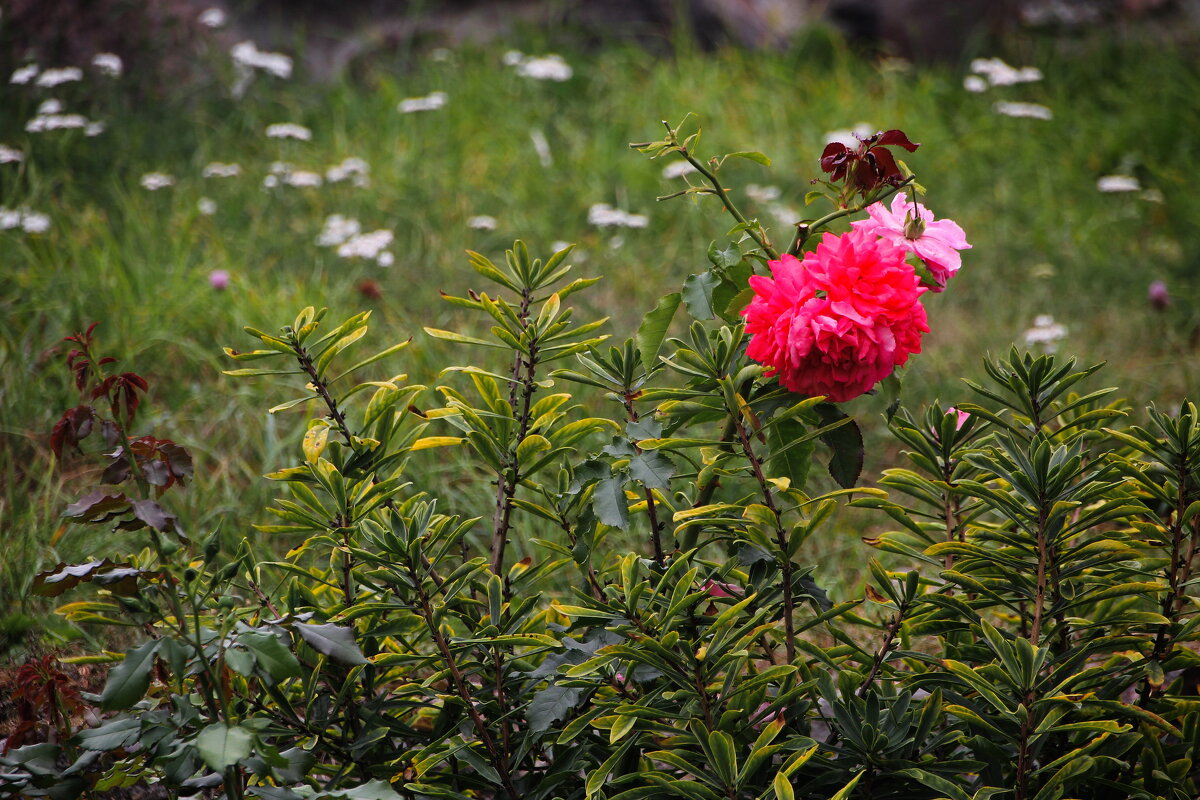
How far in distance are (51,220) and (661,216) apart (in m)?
2.20

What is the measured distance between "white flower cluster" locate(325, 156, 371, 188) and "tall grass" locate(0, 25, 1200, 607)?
6 cm

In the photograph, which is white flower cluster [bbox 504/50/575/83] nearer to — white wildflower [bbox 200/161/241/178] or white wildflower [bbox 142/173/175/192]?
white wildflower [bbox 200/161/241/178]

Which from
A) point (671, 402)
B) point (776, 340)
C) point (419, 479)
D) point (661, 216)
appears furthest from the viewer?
point (661, 216)

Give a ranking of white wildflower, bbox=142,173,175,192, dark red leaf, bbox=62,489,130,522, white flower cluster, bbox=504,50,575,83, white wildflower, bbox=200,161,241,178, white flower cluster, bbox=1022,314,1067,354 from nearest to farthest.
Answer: dark red leaf, bbox=62,489,130,522
white flower cluster, bbox=1022,314,1067,354
white wildflower, bbox=142,173,175,192
white wildflower, bbox=200,161,241,178
white flower cluster, bbox=504,50,575,83

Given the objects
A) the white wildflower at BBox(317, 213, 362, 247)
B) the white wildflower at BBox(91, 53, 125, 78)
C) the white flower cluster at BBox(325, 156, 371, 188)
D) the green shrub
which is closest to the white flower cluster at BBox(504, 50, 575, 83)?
the white flower cluster at BBox(325, 156, 371, 188)

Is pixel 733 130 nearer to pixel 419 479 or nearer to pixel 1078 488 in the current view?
pixel 419 479

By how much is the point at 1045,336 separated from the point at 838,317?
2191mm

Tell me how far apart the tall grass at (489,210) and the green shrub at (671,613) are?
3.66 ft

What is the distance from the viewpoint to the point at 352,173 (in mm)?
3805

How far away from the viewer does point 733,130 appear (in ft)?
14.7

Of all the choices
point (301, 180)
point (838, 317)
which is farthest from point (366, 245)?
point (838, 317)

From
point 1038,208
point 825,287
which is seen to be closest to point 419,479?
point 825,287

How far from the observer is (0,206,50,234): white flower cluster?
294cm

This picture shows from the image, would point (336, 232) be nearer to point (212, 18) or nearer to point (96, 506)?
point (212, 18)
